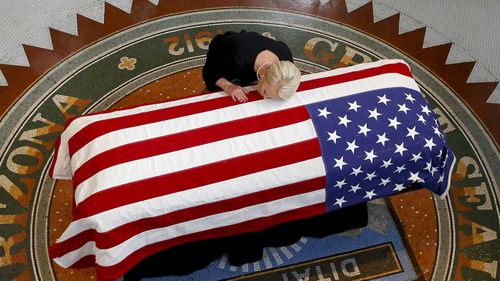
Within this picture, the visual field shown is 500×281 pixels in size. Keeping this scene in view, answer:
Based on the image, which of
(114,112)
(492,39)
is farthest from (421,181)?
(492,39)

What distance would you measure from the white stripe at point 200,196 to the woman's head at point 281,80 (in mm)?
425

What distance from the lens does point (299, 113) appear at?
3117 mm

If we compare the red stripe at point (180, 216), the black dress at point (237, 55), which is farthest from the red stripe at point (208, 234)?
the black dress at point (237, 55)

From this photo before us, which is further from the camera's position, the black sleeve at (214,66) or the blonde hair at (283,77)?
the black sleeve at (214,66)

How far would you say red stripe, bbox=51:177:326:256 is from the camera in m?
2.75

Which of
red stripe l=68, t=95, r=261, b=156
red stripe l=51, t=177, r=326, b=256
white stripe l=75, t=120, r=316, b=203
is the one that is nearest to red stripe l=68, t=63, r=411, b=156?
red stripe l=68, t=95, r=261, b=156

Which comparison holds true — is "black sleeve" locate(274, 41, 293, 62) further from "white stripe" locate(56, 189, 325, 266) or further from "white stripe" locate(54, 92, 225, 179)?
"white stripe" locate(56, 189, 325, 266)

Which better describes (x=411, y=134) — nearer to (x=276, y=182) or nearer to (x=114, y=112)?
(x=276, y=182)

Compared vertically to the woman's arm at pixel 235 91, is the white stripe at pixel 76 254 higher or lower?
lower

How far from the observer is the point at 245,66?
3354mm

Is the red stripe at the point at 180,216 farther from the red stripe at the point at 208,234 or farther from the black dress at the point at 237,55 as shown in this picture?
the black dress at the point at 237,55

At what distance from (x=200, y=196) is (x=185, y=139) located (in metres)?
0.35

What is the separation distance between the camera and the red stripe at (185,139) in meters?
2.87

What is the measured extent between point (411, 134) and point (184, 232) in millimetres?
1427
